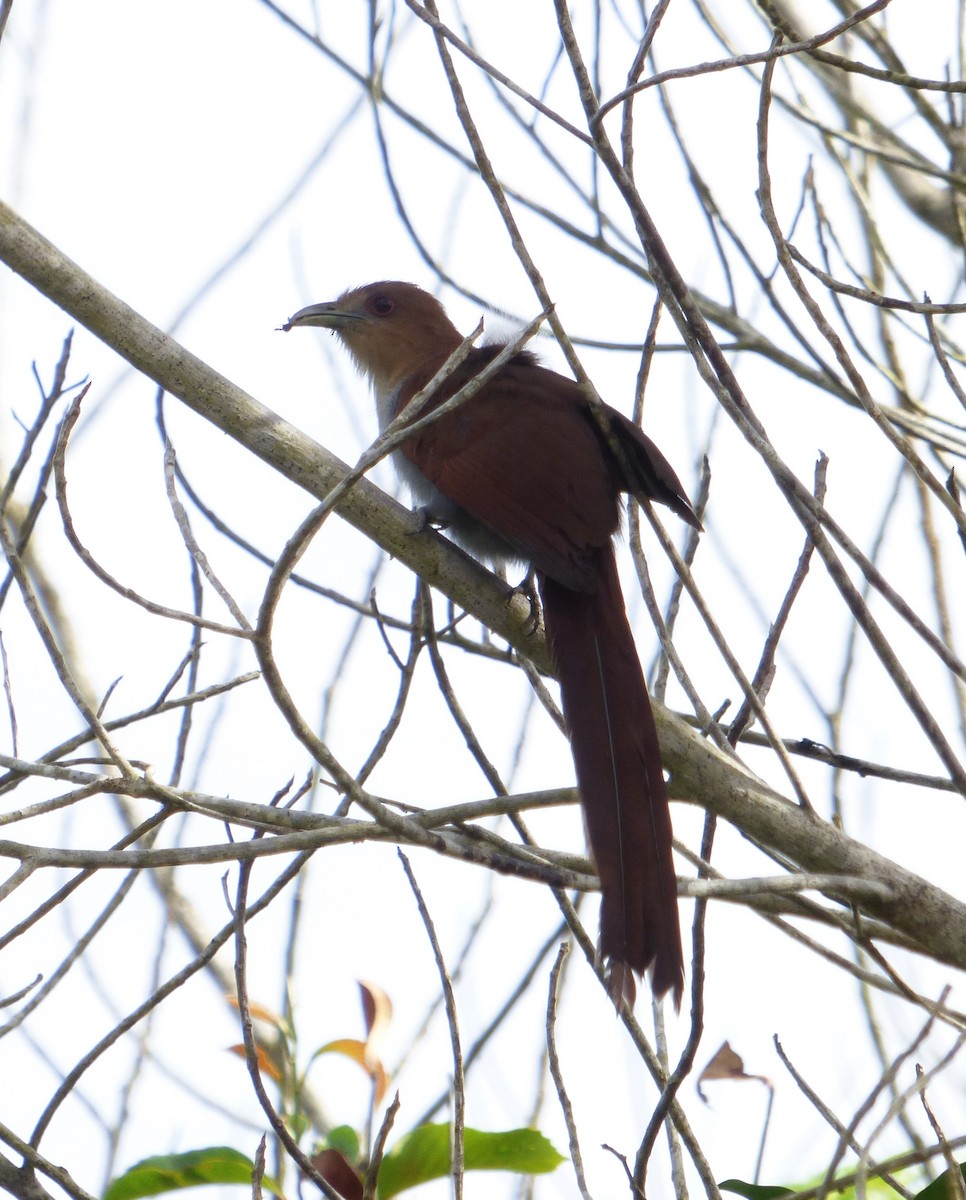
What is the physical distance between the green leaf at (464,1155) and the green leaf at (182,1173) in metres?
0.24

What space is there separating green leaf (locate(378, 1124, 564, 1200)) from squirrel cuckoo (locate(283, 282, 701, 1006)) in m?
0.37

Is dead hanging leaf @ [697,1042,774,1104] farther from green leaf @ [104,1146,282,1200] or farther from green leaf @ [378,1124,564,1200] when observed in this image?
green leaf @ [104,1146,282,1200]

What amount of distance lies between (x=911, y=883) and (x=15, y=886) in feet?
5.23

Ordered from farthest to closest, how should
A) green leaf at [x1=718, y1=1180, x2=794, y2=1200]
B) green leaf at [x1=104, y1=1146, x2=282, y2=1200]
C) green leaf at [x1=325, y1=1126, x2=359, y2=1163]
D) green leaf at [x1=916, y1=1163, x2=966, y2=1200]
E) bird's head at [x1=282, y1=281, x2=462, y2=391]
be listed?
bird's head at [x1=282, y1=281, x2=462, y2=391] → green leaf at [x1=325, y1=1126, x2=359, y2=1163] → green leaf at [x1=104, y1=1146, x2=282, y2=1200] → green leaf at [x1=718, y1=1180, x2=794, y2=1200] → green leaf at [x1=916, y1=1163, x2=966, y2=1200]

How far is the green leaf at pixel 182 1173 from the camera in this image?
2551 millimetres

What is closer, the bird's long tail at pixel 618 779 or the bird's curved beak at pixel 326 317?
Answer: the bird's long tail at pixel 618 779

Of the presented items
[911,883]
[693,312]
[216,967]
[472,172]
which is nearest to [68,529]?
[693,312]

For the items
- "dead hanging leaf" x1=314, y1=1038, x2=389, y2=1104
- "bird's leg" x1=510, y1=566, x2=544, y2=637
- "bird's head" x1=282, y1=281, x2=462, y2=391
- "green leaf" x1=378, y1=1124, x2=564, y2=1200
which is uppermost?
"bird's head" x1=282, y1=281, x2=462, y2=391

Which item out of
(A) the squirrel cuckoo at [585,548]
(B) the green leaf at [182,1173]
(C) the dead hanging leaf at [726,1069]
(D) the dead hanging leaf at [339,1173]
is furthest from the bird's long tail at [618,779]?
(B) the green leaf at [182,1173]

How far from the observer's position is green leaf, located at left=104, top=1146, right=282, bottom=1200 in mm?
2551

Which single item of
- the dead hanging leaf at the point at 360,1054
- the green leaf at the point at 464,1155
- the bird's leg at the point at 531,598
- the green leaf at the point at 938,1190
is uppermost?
the bird's leg at the point at 531,598

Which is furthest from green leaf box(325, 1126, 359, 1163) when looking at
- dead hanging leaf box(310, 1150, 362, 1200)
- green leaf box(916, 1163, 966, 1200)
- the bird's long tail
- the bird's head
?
the bird's head

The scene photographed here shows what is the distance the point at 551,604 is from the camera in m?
3.30

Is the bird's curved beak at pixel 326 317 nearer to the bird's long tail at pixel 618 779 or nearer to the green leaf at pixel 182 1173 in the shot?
the bird's long tail at pixel 618 779
